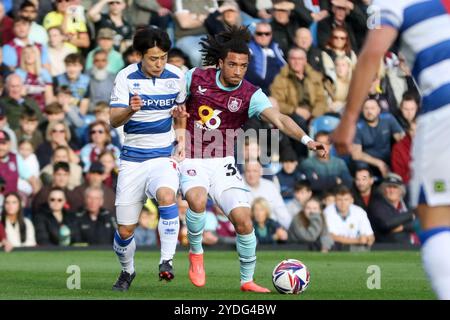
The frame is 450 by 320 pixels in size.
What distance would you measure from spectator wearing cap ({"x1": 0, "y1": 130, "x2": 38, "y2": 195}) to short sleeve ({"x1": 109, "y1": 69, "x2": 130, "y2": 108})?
7499 mm

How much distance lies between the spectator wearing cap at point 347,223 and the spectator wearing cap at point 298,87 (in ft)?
6.02

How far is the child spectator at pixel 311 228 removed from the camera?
19.8 metres

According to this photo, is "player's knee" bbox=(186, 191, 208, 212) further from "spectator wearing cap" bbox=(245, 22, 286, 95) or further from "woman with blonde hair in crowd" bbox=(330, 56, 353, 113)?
"woman with blonde hair in crowd" bbox=(330, 56, 353, 113)

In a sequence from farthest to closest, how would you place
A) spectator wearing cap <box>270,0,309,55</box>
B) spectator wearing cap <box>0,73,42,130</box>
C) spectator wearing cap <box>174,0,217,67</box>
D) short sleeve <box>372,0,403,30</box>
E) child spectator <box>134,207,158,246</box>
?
spectator wearing cap <box>270,0,309,55</box> < spectator wearing cap <box>174,0,217,67</box> < spectator wearing cap <box>0,73,42,130</box> < child spectator <box>134,207,158,246</box> < short sleeve <box>372,0,403,30</box>

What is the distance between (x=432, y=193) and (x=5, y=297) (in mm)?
5670

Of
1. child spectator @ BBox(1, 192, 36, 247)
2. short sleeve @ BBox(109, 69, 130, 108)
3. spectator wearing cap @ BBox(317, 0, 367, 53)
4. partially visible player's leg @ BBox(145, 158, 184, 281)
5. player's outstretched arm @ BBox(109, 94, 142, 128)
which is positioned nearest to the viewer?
player's outstretched arm @ BBox(109, 94, 142, 128)

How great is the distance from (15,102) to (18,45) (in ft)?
3.84

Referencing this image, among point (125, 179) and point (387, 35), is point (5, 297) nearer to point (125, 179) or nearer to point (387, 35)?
point (125, 179)

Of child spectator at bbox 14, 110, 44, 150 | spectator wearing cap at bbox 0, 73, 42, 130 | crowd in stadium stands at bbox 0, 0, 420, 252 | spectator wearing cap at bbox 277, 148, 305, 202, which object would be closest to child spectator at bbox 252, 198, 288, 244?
crowd in stadium stands at bbox 0, 0, 420, 252

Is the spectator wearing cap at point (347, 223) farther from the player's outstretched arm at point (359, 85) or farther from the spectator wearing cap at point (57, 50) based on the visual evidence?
the player's outstretched arm at point (359, 85)

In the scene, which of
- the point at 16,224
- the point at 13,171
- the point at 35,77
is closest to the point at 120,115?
the point at 16,224

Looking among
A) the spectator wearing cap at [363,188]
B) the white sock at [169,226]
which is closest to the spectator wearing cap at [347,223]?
the spectator wearing cap at [363,188]

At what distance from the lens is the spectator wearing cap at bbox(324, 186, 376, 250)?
19.9 meters
